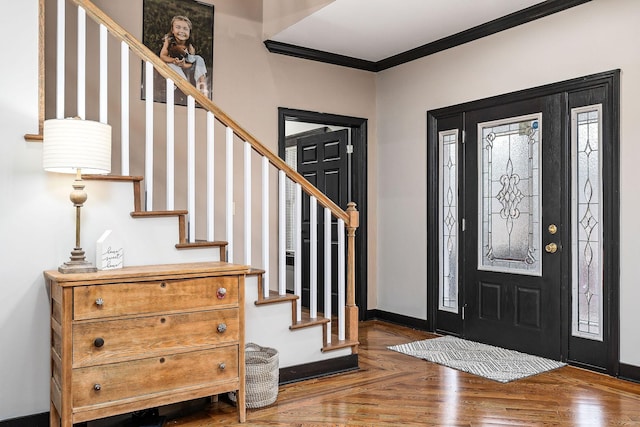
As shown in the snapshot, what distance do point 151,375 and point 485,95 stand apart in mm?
3438

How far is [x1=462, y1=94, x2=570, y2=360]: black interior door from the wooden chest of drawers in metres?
2.45

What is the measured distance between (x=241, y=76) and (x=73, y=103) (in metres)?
1.45

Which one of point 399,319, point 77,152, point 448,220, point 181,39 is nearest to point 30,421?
point 77,152

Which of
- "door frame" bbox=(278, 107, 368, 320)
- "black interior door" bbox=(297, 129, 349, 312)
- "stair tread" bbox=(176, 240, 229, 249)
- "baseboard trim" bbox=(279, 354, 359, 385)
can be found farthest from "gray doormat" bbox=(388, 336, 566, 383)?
"stair tread" bbox=(176, 240, 229, 249)

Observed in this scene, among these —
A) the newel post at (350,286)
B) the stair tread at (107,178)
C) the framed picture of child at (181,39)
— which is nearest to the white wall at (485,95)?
the newel post at (350,286)

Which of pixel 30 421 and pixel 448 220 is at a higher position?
pixel 448 220

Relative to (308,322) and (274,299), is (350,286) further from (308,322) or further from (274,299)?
(274,299)

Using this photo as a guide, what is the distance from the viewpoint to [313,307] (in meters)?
3.64

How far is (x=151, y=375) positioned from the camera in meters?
2.59

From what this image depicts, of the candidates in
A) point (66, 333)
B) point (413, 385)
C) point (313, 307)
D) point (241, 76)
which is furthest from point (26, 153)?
point (413, 385)

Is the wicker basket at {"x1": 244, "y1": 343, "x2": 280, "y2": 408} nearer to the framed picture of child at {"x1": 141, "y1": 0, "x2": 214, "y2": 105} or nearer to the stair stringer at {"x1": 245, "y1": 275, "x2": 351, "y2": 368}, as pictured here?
the stair stringer at {"x1": 245, "y1": 275, "x2": 351, "y2": 368}

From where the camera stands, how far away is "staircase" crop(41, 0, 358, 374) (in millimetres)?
2885

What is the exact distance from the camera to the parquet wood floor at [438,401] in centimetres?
287

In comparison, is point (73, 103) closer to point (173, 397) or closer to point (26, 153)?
point (26, 153)
